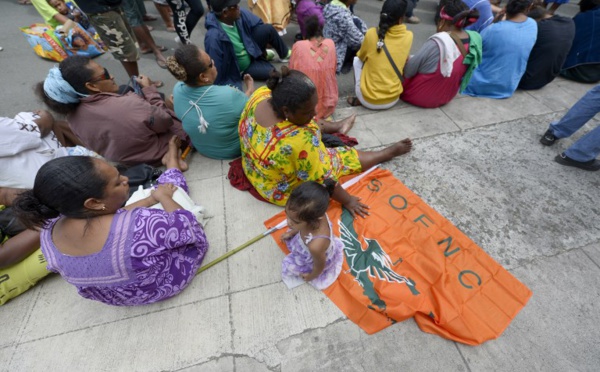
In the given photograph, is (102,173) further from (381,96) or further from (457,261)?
(381,96)

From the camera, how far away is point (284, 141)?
6.26ft

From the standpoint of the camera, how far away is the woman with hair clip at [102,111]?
2.27 meters

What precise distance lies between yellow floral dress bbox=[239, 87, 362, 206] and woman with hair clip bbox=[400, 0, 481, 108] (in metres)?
1.70

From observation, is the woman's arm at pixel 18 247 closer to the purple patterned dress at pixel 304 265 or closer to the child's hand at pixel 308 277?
the purple patterned dress at pixel 304 265

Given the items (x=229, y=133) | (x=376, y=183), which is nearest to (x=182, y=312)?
(x=229, y=133)

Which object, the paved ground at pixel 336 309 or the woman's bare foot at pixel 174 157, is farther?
the woman's bare foot at pixel 174 157

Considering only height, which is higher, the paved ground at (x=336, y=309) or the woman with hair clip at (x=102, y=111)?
the woman with hair clip at (x=102, y=111)

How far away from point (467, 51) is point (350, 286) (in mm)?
2960

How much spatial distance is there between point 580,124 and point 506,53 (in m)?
1.21

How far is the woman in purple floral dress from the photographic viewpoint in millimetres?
1259

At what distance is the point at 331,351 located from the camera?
5.61ft

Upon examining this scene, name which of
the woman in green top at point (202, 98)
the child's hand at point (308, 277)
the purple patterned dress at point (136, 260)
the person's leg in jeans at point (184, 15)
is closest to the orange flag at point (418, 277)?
the child's hand at point (308, 277)

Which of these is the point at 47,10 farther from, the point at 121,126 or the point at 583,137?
the point at 583,137

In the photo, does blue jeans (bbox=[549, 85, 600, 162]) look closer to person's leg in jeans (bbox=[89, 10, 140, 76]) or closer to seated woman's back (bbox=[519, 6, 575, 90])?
seated woman's back (bbox=[519, 6, 575, 90])
